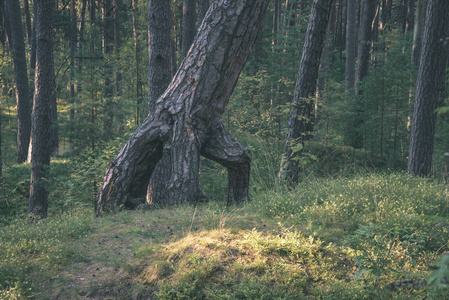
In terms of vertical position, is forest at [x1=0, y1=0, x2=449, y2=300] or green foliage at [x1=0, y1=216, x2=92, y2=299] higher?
forest at [x1=0, y1=0, x2=449, y2=300]

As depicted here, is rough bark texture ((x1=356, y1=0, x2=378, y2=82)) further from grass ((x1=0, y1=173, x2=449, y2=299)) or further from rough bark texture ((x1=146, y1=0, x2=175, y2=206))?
grass ((x1=0, y1=173, x2=449, y2=299))

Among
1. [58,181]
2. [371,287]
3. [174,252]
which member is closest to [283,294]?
→ [371,287]

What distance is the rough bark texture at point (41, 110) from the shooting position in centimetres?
922

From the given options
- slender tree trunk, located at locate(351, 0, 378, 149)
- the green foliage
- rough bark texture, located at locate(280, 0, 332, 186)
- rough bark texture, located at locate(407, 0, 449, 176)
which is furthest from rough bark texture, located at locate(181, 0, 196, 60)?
the green foliage

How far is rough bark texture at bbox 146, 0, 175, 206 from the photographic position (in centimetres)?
841

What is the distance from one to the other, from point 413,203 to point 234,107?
790cm

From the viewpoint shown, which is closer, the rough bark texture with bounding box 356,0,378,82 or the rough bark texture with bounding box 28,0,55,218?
the rough bark texture with bounding box 28,0,55,218

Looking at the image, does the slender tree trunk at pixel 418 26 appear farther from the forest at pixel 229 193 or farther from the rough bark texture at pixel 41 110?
the rough bark texture at pixel 41 110

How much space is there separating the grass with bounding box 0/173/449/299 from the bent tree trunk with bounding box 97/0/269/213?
5.11 ft

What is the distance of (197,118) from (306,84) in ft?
9.29

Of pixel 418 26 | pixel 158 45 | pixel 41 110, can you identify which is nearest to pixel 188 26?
pixel 158 45

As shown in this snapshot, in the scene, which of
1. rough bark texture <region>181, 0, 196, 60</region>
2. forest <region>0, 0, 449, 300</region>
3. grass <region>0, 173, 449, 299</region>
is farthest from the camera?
rough bark texture <region>181, 0, 196, 60</region>

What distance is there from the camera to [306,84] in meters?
7.52

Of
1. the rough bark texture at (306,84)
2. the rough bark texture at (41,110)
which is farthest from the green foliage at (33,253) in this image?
the rough bark texture at (41,110)
